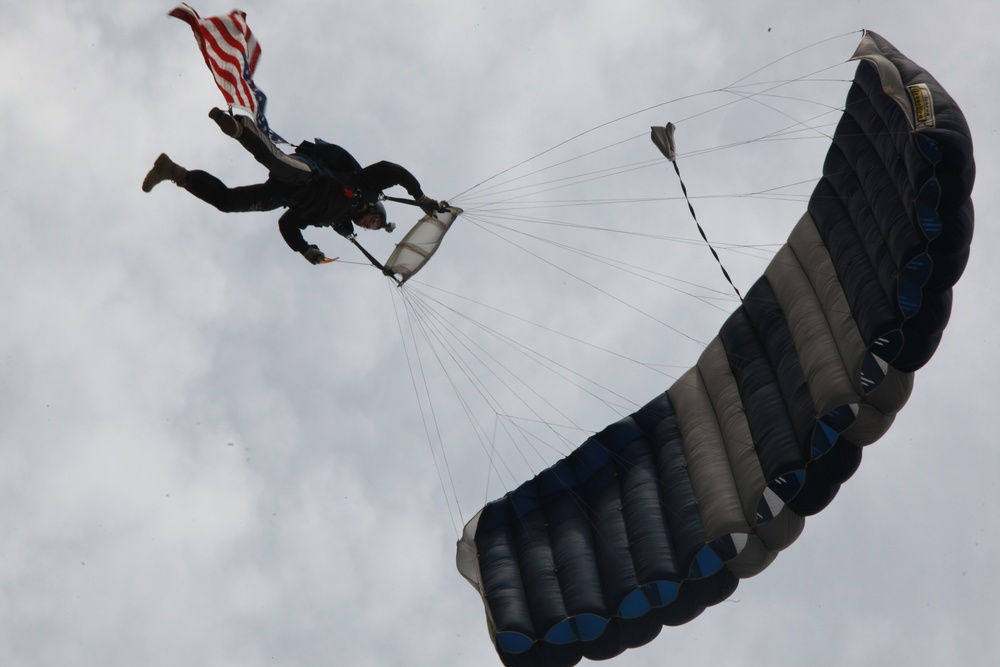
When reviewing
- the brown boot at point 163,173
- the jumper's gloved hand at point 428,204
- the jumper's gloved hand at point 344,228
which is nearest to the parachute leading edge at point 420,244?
the jumper's gloved hand at point 428,204

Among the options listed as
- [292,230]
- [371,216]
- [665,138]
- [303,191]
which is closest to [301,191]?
[303,191]

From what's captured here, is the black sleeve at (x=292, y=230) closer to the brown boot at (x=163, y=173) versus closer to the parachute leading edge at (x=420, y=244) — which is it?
the parachute leading edge at (x=420, y=244)

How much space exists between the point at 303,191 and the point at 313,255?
31.2 inches

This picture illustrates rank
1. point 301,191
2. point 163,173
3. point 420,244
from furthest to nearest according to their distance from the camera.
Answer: point 420,244
point 301,191
point 163,173

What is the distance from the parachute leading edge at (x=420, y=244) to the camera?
1456 centimetres

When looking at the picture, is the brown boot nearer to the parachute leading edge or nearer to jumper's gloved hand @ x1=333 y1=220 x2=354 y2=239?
jumper's gloved hand @ x1=333 y1=220 x2=354 y2=239

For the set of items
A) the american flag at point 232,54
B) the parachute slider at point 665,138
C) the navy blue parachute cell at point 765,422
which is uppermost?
the american flag at point 232,54

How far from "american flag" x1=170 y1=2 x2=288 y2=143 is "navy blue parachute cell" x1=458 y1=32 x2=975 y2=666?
595 cm

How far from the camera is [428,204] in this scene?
14.3 meters

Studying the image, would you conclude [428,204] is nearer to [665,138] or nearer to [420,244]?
[420,244]

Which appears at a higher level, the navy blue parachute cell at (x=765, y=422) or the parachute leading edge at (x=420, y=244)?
the parachute leading edge at (x=420, y=244)

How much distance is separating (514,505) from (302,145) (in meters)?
5.27

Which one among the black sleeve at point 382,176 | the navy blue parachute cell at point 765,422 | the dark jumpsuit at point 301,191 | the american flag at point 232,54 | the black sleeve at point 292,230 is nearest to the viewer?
the navy blue parachute cell at point 765,422

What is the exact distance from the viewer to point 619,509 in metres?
15.4
